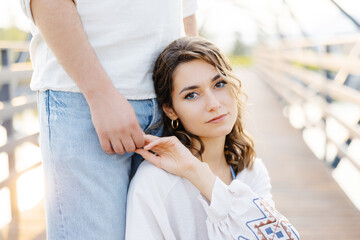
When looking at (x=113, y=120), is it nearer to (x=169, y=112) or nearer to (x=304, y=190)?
(x=169, y=112)

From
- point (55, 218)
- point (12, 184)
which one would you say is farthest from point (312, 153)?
point (55, 218)

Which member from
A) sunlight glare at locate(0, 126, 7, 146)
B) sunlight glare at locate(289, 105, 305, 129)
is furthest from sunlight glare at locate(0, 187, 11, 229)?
sunlight glare at locate(289, 105, 305, 129)

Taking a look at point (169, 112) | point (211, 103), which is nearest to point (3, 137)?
point (169, 112)

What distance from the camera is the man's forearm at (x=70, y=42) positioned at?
928mm

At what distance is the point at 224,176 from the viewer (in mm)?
1440

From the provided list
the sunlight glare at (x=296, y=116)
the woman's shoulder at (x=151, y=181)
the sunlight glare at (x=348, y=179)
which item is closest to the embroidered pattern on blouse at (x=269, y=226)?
the woman's shoulder at (x=151, y=181)

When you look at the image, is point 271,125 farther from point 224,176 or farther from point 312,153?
point 224,176

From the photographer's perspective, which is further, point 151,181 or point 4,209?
point 4,209

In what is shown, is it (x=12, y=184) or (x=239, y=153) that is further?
(x=12, y=184)

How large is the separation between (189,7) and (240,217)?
0.74 m

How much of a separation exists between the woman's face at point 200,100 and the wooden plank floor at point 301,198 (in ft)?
1.21

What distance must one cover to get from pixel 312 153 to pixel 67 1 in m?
3.60

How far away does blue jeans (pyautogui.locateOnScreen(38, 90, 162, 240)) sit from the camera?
1.01 m

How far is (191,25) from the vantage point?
152 centimetres
